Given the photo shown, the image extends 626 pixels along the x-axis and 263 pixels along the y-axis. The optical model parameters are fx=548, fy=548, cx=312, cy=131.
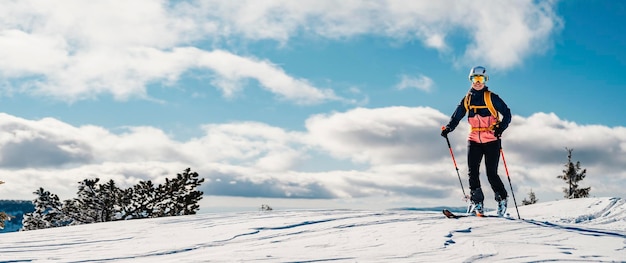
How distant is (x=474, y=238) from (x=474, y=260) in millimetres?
1320

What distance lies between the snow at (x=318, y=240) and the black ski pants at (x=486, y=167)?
1830 millimetres

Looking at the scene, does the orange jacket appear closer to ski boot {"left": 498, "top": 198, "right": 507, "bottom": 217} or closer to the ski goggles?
the ski goggles

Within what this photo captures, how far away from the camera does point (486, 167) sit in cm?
1091

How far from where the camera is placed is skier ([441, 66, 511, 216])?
10.6 m

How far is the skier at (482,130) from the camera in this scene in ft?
34.7

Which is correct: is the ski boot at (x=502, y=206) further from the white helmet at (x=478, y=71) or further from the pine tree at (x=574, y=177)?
the pine tree at (x=574, y=177)

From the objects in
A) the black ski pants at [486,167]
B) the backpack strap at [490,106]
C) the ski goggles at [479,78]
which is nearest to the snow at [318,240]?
the black ski pants at [486,167]

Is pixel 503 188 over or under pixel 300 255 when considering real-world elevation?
over

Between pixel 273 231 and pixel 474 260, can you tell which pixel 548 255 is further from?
pixel 273 231

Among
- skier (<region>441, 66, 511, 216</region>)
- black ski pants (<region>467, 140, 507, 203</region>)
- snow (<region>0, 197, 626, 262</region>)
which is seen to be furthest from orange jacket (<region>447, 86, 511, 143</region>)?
snow (<region>0, 197, 626, 262</region>)

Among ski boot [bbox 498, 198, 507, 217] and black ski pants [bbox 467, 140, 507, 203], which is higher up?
black ski pants [bbox 467, 140, 507, 203]

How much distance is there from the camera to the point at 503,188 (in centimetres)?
1105

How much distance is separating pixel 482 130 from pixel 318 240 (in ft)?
17.1

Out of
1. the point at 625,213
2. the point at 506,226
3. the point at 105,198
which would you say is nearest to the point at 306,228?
the point at 506,226
